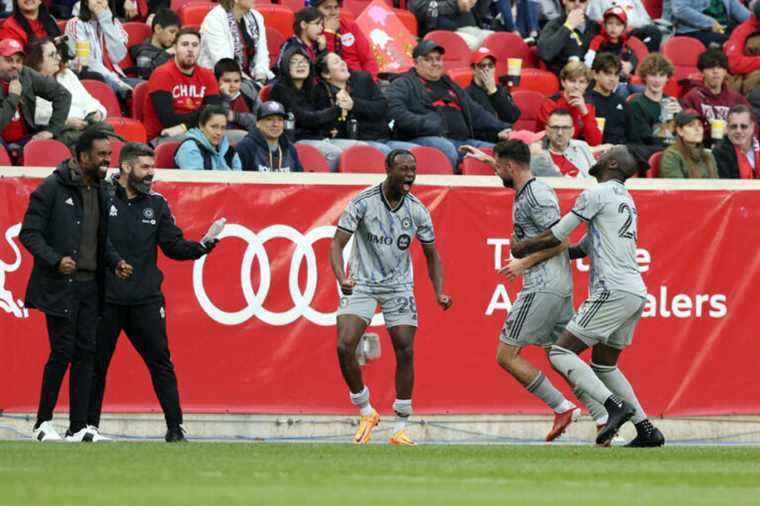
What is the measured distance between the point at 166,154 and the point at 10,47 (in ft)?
5.62

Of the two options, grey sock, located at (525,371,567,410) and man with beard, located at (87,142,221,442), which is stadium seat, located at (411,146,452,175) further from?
grey sock, located at (525,371,567,410)

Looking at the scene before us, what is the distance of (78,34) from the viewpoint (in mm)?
17562

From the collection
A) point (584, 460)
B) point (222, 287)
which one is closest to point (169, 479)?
point (584, 460)

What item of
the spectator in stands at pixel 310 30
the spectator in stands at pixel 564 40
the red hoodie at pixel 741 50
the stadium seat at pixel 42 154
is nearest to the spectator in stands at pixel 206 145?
the stadium seat at pixel 42 154

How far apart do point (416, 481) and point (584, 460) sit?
7.27ft

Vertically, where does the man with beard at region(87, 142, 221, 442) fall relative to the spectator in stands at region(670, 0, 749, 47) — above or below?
below

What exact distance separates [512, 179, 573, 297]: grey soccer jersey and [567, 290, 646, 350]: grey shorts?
1.07 ft

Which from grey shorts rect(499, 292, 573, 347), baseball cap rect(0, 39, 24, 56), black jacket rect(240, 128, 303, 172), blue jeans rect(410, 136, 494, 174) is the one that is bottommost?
grey shorts rect(499, 292, 573, 347)

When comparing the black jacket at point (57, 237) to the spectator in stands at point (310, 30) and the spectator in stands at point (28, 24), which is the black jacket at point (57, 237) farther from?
the spectator in stands at point (310, 30)

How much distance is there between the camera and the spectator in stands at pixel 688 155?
16906mm

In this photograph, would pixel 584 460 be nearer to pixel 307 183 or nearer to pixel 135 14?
pixel 307 183

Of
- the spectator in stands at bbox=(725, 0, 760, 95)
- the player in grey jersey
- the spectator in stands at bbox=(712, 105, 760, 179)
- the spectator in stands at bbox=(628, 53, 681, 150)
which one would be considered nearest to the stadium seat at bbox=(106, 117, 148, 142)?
the player in grey jersey

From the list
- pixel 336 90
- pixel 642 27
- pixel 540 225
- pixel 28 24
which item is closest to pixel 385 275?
pixel 540 225

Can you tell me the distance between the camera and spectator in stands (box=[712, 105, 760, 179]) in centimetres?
1758
